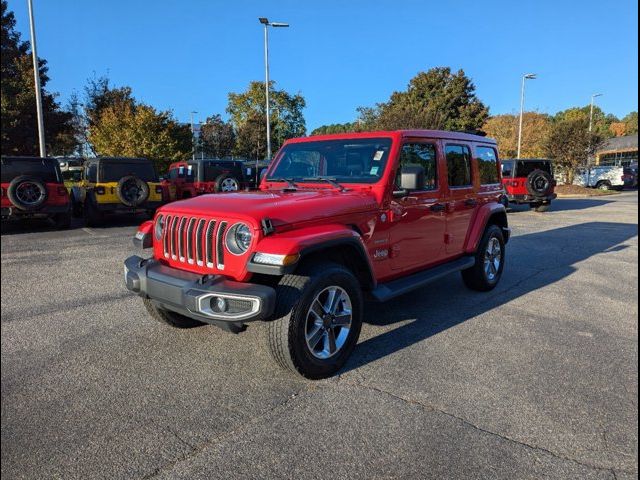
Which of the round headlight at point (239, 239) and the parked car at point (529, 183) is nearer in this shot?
the round headlight at point (239, 239)

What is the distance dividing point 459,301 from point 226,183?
1077 centimetres

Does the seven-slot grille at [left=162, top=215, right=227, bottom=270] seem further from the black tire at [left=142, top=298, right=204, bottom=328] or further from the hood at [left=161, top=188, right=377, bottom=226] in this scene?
the black tire at [left=142, top=298, right=204, bottom=328]

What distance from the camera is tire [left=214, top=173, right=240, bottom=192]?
47.6 ft

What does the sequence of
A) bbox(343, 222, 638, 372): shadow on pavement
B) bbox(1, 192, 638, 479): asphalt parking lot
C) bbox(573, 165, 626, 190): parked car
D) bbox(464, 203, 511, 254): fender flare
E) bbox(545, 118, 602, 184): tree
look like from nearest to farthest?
bbox(1, 192, 638, 479): asphalt parking lot < bbox(343, 222, 638, 372): shadow on pavement < bbox(464, 203, 511, 254): fender flare < bbox(545, 118, 602, 184): tree < bbox(573, 165, 626, 190): parked car

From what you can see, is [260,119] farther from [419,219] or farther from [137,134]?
[419,219]

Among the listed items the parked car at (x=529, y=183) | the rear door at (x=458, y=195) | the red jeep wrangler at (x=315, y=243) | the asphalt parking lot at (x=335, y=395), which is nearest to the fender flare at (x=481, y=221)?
the rear door at (x=458, y=195)

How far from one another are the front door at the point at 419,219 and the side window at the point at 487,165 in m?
1.23

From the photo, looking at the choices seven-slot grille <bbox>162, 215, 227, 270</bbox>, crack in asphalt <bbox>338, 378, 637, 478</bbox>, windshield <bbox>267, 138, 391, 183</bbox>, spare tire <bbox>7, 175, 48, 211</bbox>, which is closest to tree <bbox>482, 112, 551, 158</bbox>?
windshield <bbox>267, 138, 391, 183</bbox>

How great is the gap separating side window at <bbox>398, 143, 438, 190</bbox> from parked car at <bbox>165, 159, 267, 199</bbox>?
10.2m

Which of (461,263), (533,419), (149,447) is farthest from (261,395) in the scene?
(461,263)

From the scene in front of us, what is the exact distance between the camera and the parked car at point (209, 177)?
48.4 ft

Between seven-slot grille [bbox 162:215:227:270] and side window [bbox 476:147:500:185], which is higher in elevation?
side window [bbox 476:147:500:185]

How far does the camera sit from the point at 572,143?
27.7 m

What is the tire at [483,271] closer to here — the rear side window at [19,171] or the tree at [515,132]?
the rear side window at [19,171]
